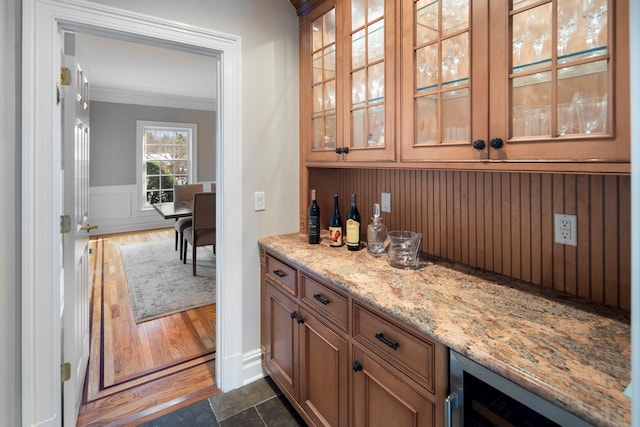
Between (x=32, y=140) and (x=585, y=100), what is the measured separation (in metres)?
2.08

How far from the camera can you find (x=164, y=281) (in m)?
3.95

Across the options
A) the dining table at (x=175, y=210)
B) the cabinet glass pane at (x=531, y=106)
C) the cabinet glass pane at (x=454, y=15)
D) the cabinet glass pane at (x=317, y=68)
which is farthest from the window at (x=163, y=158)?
the cabinet glass pane at (x=531, y=106)

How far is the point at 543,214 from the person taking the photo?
4.28 ft

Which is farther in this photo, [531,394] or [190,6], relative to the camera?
[190,6]

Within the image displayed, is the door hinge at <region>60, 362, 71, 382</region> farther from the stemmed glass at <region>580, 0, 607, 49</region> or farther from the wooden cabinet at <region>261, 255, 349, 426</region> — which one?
the stemmed glass at <region>580, 0, 607, 49</region>

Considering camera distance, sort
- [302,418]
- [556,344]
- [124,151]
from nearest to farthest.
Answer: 1. [556,344]
2. [302,418]
3. [124,151]

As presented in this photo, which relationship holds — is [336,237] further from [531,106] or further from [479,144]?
[531,106]

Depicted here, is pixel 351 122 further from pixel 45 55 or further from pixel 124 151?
pixel 124 151

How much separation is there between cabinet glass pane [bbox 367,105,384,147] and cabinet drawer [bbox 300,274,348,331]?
0.72 m

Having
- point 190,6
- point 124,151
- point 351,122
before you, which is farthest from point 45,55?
point 124,151

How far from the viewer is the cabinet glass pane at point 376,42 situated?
159cm

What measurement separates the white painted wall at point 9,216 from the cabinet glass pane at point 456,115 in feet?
5.83

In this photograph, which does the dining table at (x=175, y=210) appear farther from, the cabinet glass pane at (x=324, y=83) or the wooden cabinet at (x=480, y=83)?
the wooden cabinet at (x=480, y=83)

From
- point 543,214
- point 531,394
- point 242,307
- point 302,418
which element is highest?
point 543,214
